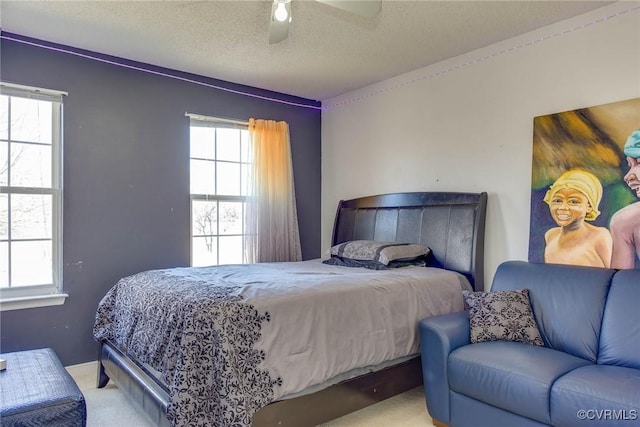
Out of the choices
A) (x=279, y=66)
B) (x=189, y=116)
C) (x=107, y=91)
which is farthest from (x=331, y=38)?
(x=107, y=91)

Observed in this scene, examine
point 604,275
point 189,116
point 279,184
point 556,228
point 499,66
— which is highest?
point 499,66

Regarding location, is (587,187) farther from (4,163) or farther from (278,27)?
(4,163)

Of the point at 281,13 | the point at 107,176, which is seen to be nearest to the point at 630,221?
the point at 281,13

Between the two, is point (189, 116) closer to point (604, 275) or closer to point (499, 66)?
point (499, 66)

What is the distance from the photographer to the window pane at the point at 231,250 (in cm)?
420

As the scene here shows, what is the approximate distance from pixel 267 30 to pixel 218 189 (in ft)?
5.55

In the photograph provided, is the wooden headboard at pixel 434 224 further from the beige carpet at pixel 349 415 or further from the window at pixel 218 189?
the window at pixel 218 189

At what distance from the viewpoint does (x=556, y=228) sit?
2900mm

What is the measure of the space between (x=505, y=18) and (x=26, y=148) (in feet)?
12.0

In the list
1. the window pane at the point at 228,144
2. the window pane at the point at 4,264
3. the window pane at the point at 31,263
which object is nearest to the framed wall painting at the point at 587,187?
the window pane at the point at 228,144

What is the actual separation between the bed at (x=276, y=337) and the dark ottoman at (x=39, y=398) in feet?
1.30

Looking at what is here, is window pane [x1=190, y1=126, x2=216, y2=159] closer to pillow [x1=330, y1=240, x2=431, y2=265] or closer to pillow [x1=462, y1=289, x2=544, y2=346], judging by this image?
pillow [x1=330, y1=240, x2=431, y2=265]

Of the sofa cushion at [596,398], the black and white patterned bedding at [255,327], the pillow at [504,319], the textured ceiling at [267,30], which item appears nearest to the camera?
the sofa cushion at [596,398]

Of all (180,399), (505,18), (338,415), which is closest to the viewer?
(180,399)
